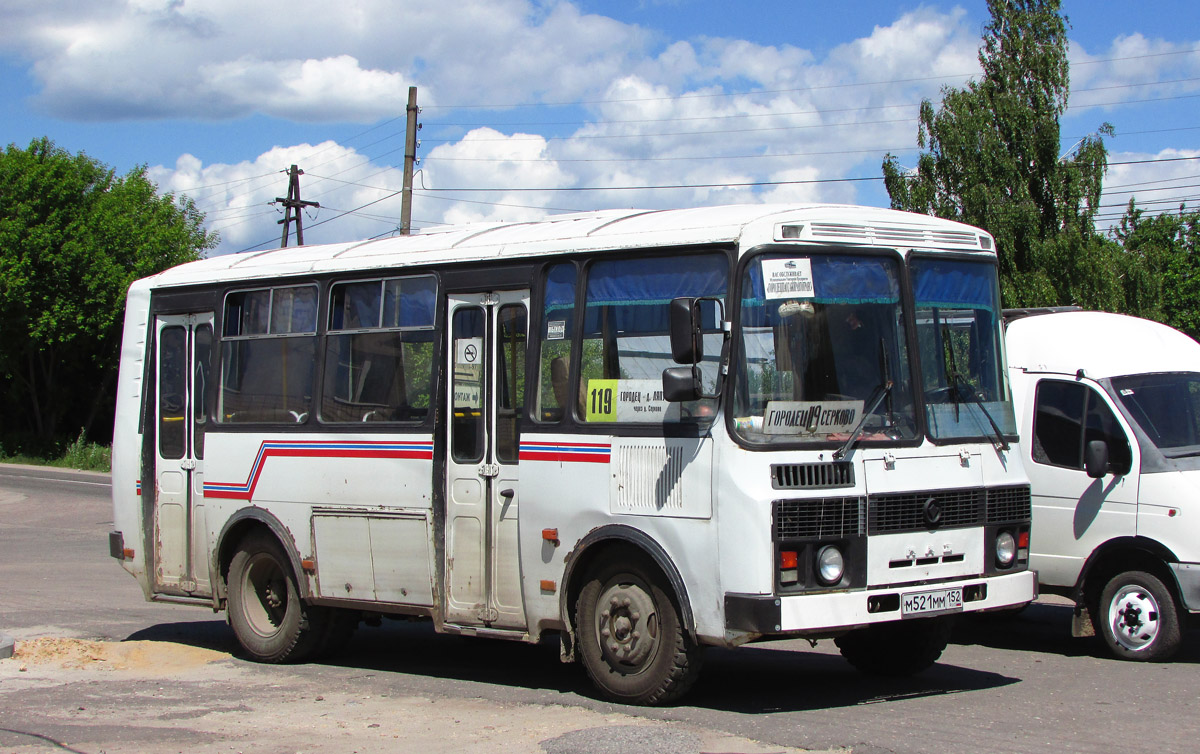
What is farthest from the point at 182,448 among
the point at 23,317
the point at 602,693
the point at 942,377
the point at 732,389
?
the point at 23,317

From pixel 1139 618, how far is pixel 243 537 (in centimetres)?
696

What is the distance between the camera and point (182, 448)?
36.8 feet

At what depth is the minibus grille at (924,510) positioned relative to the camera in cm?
768

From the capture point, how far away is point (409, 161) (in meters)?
31.2

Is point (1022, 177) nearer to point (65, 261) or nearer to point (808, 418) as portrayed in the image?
point (808, 418)

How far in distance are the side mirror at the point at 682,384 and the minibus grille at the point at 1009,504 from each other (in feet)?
6.89

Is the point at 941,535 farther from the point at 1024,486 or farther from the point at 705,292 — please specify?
the point at 705,292

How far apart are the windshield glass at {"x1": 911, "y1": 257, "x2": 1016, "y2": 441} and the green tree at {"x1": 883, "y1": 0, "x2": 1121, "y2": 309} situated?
71.7 feet

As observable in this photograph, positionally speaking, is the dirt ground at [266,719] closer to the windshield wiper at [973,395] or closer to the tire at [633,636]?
the tire at [633,636]

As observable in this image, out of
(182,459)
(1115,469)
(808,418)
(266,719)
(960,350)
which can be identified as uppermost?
(960,350)

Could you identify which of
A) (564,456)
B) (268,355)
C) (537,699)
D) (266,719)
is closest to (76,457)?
(268,355)

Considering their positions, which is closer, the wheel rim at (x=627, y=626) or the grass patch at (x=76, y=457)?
the wheel rim at (x=627, y=626)

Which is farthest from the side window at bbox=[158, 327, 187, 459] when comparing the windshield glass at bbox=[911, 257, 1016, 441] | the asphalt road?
the windshield glass at bbox=[911, 257, 1016, 441]

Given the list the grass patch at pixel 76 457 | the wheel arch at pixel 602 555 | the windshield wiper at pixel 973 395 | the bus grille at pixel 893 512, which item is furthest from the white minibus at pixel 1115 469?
the grass patch at pixel 76 457
